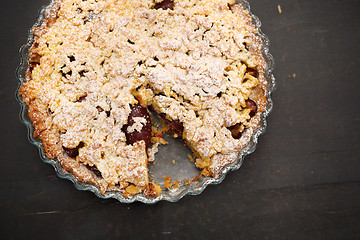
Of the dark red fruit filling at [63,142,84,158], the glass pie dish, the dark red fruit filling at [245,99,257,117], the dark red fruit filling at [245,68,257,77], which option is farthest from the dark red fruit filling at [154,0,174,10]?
the dark red fruit filling at [63,142,84,158]

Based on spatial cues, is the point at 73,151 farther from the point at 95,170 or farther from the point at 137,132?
the point at 137,132

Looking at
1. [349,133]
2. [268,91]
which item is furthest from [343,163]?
[268,91]

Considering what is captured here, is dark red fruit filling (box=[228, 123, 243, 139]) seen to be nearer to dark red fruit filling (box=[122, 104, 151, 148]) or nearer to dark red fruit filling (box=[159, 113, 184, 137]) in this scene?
dark red fruit filling (box=[159, 113, 184, 137])

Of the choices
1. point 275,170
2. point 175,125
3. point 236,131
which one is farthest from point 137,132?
point 275,170

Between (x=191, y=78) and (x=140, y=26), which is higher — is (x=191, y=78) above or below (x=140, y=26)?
below

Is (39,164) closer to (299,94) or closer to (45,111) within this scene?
(45,111)

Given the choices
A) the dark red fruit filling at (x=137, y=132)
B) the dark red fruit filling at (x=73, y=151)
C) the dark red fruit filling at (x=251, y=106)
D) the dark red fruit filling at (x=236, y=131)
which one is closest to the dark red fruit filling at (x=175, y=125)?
the dark red fruit filling at (x=137, y=132)
